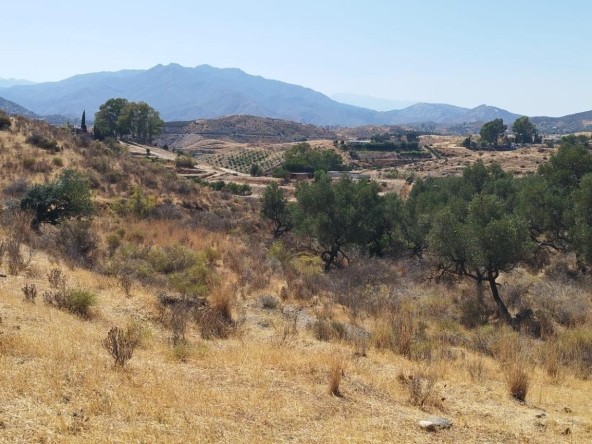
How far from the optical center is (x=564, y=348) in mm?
10672

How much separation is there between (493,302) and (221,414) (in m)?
14.4

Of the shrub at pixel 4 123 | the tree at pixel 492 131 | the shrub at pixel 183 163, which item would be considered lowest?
the shrub at pixel 183 163

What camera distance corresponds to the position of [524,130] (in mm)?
118250

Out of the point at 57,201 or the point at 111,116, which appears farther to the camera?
the point at 111,116

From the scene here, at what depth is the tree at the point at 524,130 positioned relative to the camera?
118312 mm

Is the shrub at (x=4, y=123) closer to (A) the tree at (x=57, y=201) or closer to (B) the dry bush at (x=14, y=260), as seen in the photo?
(A) the tree at (x=57, y=201)

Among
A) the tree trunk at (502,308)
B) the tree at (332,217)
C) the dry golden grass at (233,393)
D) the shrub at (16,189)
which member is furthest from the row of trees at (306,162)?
the dry golden grass at (233,393)

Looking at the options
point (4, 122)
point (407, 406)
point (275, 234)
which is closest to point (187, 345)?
point (407, 406)

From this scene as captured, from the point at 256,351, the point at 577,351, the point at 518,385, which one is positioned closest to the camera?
the point at 518,385

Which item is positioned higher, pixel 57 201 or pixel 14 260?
pixel 57 201

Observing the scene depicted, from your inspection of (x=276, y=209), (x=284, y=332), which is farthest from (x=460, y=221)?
(x=284, y=332)

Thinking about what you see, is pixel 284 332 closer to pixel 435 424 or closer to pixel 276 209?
pixel 435 424

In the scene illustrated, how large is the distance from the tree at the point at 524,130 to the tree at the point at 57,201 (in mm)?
125704

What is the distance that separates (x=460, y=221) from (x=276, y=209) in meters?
13.6
